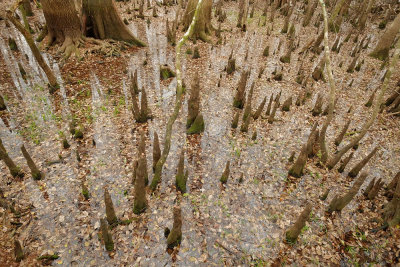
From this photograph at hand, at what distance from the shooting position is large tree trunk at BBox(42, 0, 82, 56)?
9.07 meters

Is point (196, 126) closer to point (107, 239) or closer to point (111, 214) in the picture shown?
point (111, 214)

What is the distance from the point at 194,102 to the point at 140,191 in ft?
11.2

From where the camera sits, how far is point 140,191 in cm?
461

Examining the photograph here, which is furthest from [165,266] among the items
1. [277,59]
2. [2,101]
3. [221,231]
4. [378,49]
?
[378,49]

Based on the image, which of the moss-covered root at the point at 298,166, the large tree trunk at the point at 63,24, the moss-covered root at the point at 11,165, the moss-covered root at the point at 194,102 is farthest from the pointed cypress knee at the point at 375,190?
the large tree trunk at the point at 63,24

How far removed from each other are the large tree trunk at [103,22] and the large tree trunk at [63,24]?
80cm

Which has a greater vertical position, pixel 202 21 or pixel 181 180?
pixel 202 21

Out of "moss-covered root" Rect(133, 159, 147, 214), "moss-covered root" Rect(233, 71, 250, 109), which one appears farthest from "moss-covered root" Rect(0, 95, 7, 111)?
"moss-covered root" Rect(233, 71, 250, 109)

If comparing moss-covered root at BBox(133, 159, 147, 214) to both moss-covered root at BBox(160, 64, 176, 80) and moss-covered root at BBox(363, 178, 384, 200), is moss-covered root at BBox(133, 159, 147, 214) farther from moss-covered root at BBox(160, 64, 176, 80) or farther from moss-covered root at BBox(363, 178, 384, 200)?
moss-covered root at BBox(160, 64, 176, 80)

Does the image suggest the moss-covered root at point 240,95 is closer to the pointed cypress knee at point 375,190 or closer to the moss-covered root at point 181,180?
the moss-covered root at point 181,180

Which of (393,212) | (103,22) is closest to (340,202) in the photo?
(393,212)

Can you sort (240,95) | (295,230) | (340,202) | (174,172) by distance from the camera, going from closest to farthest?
1. (295,230)
2. (340,202)
3. (174,172)
4. (240,95)

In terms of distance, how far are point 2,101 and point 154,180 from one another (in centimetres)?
589

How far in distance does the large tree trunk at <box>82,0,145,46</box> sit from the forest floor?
1522 mm
